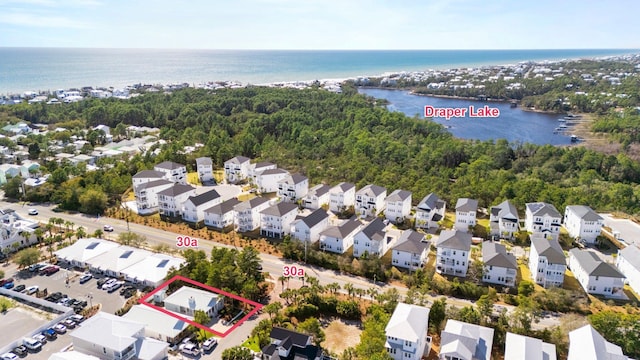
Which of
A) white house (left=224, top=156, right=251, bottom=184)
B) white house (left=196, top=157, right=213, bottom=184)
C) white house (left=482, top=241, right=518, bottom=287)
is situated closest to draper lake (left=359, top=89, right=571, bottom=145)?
white house (left=224, top=156, right=251, bottom=184)

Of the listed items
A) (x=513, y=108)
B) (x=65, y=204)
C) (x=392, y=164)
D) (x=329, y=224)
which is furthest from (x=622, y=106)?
(x=65, y=204)

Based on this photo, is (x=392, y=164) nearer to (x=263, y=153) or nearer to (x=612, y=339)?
(x=263, y=153)

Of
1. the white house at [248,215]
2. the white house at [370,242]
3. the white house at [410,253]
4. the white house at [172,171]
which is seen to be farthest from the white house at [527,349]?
the white house at [172,171]

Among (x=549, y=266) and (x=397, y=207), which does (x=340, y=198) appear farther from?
(x=549, y=266)

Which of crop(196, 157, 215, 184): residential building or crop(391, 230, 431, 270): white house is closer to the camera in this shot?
crop(391, 230, 431, 270): white house

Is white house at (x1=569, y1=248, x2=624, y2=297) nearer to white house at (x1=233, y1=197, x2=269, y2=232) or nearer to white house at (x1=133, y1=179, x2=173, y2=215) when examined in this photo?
white house at (x1=233, y1=197, x2=269, y2=232)

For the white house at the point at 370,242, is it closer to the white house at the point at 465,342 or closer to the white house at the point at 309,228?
the white house at the point at 309,228
